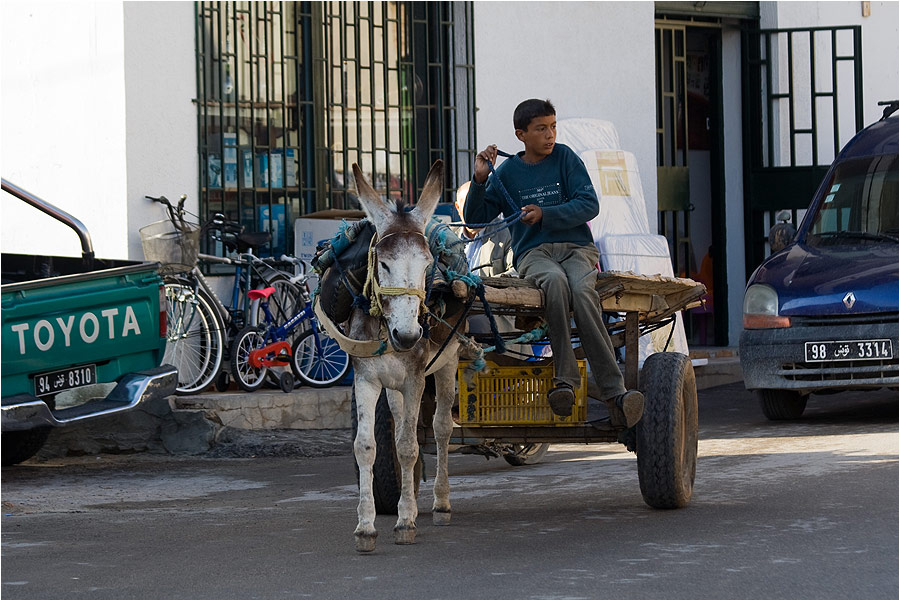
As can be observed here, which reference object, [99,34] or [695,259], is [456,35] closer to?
[99,34]

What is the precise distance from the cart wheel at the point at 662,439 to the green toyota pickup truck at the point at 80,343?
12.5 ft

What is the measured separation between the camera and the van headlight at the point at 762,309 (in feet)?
38.4

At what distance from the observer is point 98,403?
971cm

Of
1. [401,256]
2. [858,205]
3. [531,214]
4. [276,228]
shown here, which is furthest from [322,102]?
[401,256]

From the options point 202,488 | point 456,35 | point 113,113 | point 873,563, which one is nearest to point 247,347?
point 113,113

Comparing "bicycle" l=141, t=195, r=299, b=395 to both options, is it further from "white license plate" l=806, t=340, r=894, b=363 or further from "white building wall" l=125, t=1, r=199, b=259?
"white license plate" l=806, t=340, r=894, b=363

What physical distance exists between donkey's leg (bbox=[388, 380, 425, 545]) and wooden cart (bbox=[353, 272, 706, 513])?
1.89ft

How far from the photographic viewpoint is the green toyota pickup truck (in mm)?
9102

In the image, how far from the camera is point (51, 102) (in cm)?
1282

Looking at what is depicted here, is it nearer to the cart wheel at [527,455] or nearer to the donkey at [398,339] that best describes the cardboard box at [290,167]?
the cart wheel at [527,455]

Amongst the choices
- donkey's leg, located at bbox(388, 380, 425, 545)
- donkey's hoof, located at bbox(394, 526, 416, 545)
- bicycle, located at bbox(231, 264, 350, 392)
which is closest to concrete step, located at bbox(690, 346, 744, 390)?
bicycle, located at bbox(231, 264, 350, 392)

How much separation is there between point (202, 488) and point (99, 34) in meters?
5.14

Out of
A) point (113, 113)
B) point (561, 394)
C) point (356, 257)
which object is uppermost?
point (113, 113)

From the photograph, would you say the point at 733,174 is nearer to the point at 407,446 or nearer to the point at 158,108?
the point at 158,108
